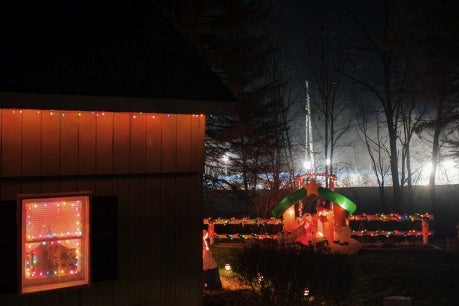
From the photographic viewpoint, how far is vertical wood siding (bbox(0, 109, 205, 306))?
676 centimetres

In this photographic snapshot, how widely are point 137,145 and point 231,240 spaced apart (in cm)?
1236

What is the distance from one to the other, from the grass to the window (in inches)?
106

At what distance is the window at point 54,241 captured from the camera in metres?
6.92

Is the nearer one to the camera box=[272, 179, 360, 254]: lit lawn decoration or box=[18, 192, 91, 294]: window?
box=[18, 192, 91, 294]: window

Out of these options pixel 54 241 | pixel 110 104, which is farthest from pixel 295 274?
pixel 110 104

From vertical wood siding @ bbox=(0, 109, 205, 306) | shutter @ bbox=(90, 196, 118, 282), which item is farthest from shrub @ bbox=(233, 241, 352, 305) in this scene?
shutter @ bbox=(90, 196, 118, 282)

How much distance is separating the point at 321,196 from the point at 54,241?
10.4 metres

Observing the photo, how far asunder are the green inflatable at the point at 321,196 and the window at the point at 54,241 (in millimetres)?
9308

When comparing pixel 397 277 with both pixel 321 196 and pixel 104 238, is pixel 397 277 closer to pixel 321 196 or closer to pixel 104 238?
pixel 321 196

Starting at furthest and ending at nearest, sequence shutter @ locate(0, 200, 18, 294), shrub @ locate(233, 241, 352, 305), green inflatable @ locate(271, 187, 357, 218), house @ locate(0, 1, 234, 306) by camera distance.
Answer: green inflatable @ locate(271, 187, 357, 218), shrub @ locate(233, 241, 352, 305), house @ locate(0, 1, 234, 306), shutter @ locate(0, 200, 18, 294)

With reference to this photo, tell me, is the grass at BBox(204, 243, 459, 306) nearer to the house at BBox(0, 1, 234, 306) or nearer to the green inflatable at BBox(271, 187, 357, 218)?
the green inflatable at BBox(271, 187, 357, 218)

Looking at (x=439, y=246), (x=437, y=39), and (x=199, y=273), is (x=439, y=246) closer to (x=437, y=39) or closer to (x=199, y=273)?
(x=437, y=39)

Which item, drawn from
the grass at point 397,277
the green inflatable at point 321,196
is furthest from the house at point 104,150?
the green inflatable at point 321,196

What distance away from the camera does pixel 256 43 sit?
736 inches
